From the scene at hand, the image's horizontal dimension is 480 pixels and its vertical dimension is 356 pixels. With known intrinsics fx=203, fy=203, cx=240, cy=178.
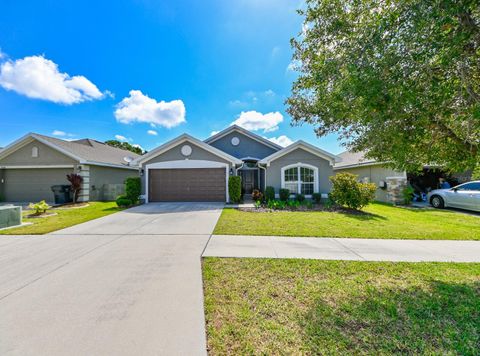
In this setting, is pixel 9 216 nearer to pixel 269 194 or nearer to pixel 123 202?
pixel 123 202

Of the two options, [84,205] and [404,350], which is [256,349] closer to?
[404,350]

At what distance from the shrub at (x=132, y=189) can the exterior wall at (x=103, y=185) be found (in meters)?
4.40

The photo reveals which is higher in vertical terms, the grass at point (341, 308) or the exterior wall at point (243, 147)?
the exterior wall at point (243, 147)

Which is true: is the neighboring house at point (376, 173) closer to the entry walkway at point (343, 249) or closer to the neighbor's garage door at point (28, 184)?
the entry walkway at point (343, 249)

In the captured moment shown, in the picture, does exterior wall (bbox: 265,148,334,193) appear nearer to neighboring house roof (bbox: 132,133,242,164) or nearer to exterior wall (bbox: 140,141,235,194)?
neighboring house roof (bbox: 132,133,242,164)

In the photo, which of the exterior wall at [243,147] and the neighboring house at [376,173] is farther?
the exterior wall at [243,147]

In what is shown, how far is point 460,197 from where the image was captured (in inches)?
432

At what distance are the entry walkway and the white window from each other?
26.0ft

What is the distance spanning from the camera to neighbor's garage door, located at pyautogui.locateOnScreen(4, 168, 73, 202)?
14.8 meters

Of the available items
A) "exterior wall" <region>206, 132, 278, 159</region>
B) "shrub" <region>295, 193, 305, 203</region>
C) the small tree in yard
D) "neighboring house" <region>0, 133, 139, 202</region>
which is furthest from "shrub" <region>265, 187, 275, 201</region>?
the small tree in yard

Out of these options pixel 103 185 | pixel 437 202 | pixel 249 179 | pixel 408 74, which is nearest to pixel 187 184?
pixel 249 179

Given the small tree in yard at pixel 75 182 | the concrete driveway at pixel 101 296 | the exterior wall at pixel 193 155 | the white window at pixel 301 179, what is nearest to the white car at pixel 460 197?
the white window at pixel 301 179

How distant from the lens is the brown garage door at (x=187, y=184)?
45.8ft

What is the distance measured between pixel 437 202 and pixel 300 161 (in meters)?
8.27
